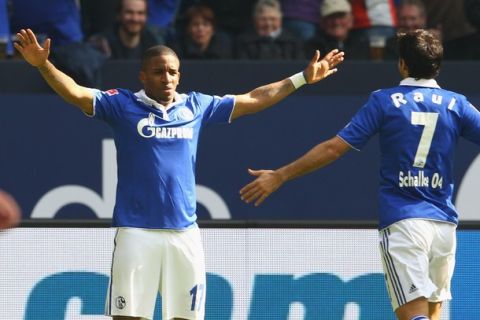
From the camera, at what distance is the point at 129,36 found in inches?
458

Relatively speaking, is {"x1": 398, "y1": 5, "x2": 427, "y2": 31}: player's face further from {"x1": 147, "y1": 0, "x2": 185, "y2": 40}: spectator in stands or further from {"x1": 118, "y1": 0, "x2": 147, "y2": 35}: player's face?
{"x1": 118, "y1": 0, "x2": 147, "y2": 35}: player's face

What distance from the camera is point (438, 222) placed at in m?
7.01

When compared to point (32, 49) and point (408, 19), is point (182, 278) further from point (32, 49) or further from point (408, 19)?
point (408, 19)

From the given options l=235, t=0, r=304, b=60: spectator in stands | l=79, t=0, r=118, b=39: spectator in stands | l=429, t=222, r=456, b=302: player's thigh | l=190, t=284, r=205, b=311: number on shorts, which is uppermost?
l=79, t=0, r=118, b=39: spectator in stands

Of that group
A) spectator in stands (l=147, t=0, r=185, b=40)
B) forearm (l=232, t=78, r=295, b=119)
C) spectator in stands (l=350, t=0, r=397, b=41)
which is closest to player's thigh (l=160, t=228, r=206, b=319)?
forearm (l=232, t=78, r=295, b=119)

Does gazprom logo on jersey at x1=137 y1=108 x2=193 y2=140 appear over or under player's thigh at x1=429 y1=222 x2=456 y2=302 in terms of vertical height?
over

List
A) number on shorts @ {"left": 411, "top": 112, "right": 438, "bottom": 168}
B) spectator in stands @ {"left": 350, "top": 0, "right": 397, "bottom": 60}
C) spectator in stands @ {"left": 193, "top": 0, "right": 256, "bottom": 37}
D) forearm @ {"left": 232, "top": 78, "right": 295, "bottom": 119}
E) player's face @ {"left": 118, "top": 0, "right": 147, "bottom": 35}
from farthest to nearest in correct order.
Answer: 1. spectator in stands @ {"left": 193, "top": 0, "right": 256, "bottom": 37}
2. spectator in stands @ {"left": 350, "top": 0, "right": 397, "bottom": 60}
3. player's face @ {"left": 118, "top": 0, "right": 147, "bottom": 35}
4. forearm @ {"left": 232, "top": 78, "right": 295, "bottom": 119}
5. number on shorts @ {"left": 411, "top": 112, "right": 438, "bottom": 168}

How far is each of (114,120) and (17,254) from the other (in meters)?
1.29

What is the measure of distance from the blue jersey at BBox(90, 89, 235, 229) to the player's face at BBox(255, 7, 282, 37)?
14.5 feet

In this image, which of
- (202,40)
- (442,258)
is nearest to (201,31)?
(202,40)

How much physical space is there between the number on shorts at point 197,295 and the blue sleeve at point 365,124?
113 centimetres

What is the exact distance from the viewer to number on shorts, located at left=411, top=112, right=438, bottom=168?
697 cm

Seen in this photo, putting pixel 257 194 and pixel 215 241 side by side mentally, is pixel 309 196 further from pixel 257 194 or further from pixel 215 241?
pixel 257 194

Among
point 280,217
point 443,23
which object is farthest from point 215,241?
point 443,23
